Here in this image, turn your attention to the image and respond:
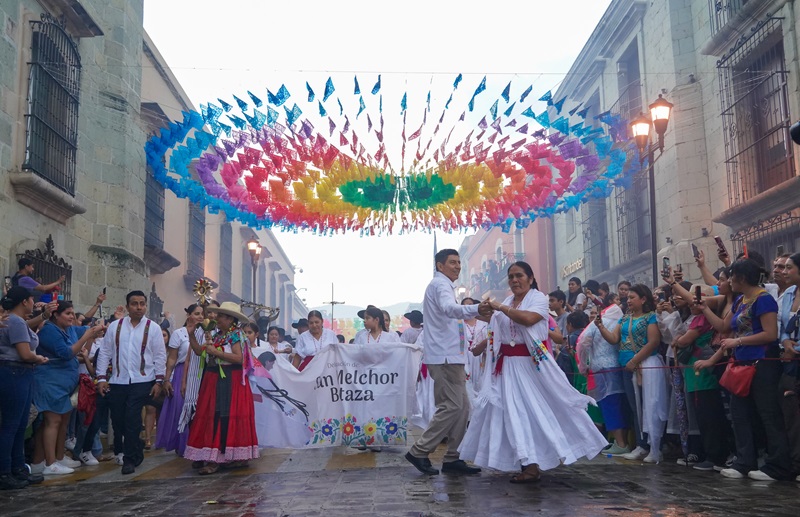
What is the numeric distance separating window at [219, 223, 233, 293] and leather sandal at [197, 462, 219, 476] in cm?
1984

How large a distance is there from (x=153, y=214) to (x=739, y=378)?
13.7 m

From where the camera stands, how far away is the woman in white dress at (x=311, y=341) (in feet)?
33.4

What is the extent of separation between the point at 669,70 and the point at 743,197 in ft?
13.0

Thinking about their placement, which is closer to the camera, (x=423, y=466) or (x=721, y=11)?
(x=423, y=466)

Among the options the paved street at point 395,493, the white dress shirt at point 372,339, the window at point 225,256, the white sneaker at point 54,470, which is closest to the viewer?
the paved street at point 395,493

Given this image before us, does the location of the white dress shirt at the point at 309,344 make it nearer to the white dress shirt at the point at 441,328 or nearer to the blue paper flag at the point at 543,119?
the white dress shirt at the point at 441,328

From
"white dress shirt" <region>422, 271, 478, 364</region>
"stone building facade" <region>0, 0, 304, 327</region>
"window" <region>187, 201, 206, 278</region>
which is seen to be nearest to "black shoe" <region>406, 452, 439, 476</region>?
"white dress shirt" <region>422, 271, 478, 364</region>

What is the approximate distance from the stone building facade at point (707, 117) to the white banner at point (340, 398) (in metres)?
7.06

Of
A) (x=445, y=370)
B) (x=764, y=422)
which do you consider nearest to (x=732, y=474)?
(x=764, y=422)

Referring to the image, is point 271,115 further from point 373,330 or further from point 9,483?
point 9,483

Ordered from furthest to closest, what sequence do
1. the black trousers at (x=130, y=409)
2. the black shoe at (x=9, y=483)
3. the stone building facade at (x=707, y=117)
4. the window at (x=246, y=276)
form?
the window at (x=246, y=276) → the stone building facade at (x=707, y=117) → the black trousers at (x=130, y=409) → the black shoe at (x=9, y=483)

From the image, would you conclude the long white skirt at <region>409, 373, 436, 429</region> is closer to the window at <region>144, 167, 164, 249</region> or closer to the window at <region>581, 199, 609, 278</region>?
the window at <region>144, 167, 164, 249</region>

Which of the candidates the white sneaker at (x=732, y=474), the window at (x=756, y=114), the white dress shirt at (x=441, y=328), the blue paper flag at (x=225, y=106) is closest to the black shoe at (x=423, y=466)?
the white dress shirt at (x=441, y=328)

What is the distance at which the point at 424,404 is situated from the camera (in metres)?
9.23
